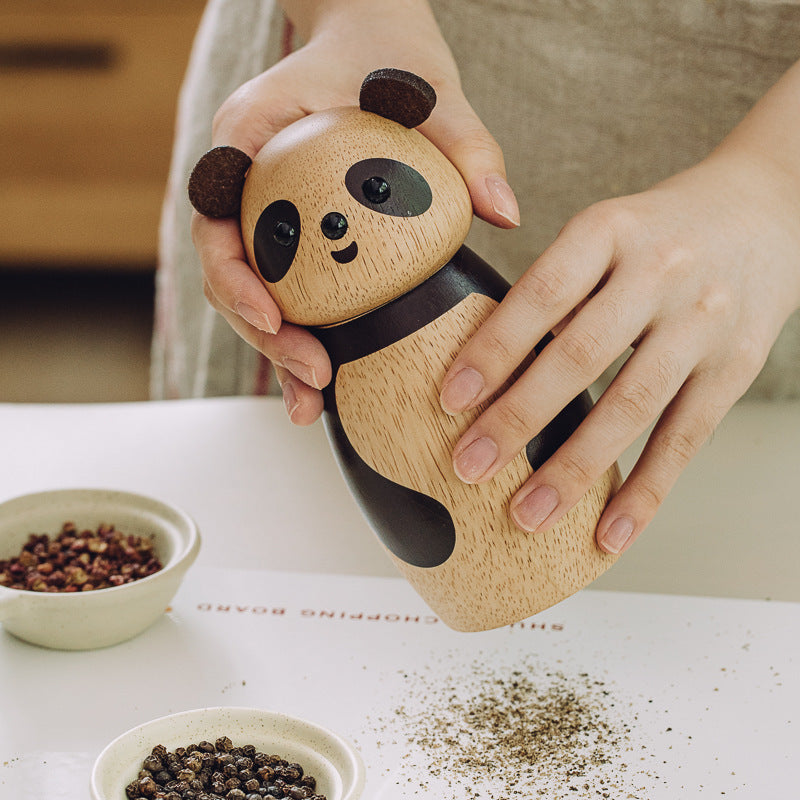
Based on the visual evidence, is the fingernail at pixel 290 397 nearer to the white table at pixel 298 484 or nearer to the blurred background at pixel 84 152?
the white table at pixel 298 484

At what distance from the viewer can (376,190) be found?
63cm

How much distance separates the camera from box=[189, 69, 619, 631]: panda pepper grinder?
64 centimetres

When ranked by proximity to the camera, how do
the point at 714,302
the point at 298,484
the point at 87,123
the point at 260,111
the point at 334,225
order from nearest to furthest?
the point at 334,225
the point at 714,302
the point at 260,111
the point at 298,484
the point at 87,123

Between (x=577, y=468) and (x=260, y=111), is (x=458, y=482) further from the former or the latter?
(x=260, y=111)

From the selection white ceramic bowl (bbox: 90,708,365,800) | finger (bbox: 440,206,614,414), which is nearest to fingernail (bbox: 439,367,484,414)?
finger (bbox: 440,206,614,414)

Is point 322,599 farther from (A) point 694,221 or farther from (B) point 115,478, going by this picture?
(A) point 694,221

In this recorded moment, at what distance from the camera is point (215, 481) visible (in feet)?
3.59

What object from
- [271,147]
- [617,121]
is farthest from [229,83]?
[271,147]

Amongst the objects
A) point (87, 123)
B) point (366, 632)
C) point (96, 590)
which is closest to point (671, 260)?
point (366, 632)

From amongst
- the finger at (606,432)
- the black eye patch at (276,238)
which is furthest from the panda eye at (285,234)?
the finger at (606,432)

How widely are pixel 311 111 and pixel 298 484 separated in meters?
0.40

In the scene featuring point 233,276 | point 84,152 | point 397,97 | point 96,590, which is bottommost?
point 84,152

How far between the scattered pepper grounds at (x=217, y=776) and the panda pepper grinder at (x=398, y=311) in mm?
159

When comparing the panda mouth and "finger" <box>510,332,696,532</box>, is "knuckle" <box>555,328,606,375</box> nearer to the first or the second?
"finger" <box>510,332,696,532</box>
